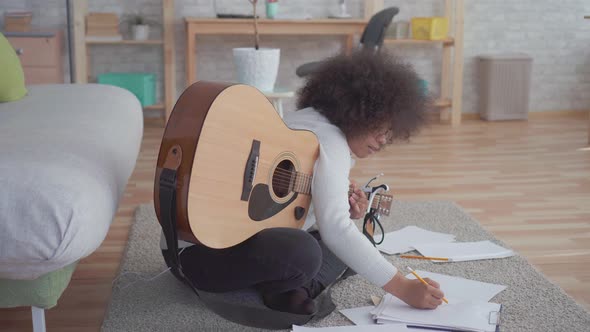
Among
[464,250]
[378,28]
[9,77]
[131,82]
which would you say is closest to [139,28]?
[131,82]

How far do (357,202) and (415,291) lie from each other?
1.11 ft

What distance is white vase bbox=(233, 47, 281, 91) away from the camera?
3068 millimetres

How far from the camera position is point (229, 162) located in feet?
4.75

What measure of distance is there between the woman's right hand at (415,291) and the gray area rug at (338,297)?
182 millimetres

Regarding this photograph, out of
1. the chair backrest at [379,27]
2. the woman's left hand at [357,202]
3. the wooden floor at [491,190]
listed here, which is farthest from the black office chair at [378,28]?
the woman's left hand at [357,202]

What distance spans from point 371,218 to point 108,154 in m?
0.76

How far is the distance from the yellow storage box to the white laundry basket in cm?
44

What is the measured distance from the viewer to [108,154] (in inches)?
67.6

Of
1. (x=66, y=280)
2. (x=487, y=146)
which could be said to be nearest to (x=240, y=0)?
(x=487, y=146)

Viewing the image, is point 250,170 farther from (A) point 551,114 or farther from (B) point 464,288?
(A) point 551,114

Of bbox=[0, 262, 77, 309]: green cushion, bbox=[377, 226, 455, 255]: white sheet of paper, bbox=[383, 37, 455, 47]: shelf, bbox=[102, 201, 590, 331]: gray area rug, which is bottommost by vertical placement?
bbox=[102, 201, 590, 331]: gray area rug

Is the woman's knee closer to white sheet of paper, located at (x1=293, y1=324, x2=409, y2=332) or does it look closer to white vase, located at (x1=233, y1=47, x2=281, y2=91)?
white sheet of paper, located at (x1=293, y1=324, x2=409, y2=332)

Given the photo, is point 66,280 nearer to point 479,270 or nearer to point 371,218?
point 371,218

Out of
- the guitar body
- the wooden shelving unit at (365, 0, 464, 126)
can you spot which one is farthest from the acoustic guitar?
the wooden shelving unit at (365, 0, 464, 126)
